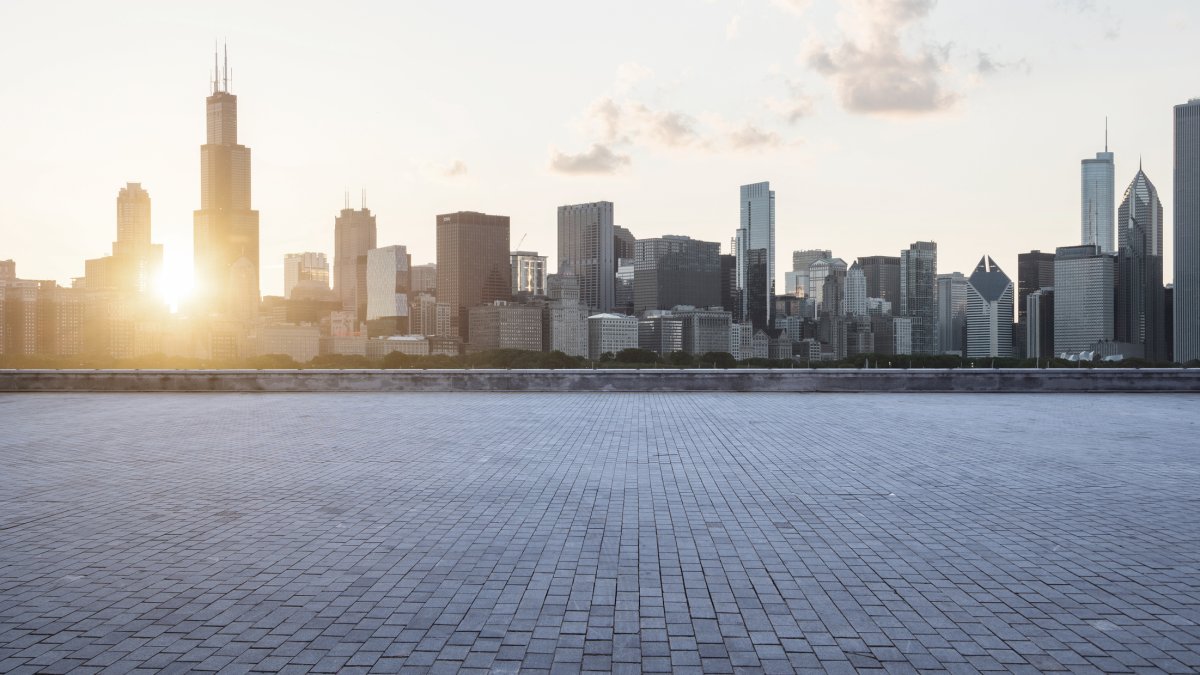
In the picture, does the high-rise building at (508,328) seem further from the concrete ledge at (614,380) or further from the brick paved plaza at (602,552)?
the brick paved plaza at (602,552)

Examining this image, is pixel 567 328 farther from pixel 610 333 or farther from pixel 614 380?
pixel 614 380

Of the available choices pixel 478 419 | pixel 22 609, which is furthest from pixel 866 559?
pixel 478 419

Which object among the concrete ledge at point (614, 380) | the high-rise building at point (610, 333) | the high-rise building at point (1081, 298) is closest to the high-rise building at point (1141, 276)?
the high-rise building at point (1081, 298)

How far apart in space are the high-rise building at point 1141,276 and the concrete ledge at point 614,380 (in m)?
140

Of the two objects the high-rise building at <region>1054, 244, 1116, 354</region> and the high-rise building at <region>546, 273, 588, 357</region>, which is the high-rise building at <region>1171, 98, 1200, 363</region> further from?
the high-rise building at <region>546, 273, 588, 357</region>

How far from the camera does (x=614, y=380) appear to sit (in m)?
22.4

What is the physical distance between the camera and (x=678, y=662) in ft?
13.8

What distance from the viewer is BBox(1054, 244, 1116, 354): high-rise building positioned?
15312cm

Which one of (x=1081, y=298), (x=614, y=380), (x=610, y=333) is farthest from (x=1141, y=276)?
(x=614, y=380)

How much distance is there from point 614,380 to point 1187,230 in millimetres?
173149

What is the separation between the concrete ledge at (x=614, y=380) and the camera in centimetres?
2197

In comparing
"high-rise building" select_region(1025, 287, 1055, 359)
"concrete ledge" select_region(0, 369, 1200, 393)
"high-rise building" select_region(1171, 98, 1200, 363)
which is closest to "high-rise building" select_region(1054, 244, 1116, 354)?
"high-rise building" select_region(1025, 287, 1055, 359)

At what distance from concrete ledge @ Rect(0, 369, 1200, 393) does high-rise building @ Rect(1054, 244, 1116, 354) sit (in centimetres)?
14587

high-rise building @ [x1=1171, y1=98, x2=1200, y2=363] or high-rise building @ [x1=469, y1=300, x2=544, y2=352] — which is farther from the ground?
high-rise building @ [x1=1171, y1=98, x2=1200, y2=363]
